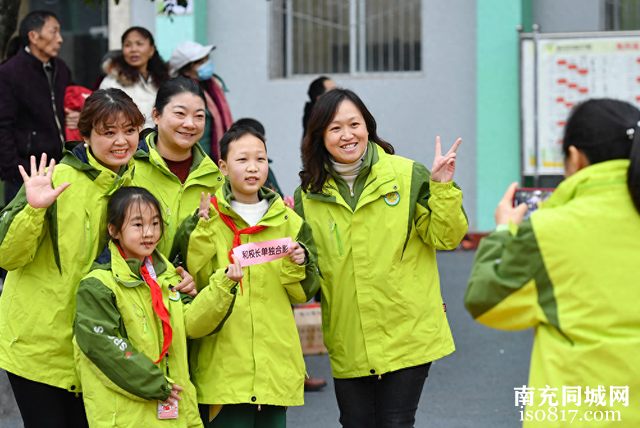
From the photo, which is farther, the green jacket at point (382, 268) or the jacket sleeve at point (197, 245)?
the green jacket at point (382, 268)

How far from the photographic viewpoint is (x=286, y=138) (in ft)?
30.8

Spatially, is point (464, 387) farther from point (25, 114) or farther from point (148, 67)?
point (25, 114)

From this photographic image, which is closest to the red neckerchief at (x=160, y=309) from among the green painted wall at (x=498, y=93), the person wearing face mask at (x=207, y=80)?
the person wearing face mask at (x=207, y=80)

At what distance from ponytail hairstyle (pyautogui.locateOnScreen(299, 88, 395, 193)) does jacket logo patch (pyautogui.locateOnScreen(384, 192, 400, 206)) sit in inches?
11.3

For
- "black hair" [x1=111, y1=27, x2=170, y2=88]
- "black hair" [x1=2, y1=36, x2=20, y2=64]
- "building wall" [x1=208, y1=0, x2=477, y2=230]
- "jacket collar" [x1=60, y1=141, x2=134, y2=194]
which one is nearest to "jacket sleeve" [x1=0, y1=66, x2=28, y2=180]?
"black hair" [x1=2, y1=36, x2=20, y2=64]

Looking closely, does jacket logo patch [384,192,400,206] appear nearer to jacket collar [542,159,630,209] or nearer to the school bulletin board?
jacket collar [542,159,630,209]

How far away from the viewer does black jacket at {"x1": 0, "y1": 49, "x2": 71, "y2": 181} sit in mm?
5527

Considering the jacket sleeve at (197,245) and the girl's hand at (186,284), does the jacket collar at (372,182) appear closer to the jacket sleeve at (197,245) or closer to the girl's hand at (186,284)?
the jacket sleeve at (197,245)

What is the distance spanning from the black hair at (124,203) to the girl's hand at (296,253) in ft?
1.84

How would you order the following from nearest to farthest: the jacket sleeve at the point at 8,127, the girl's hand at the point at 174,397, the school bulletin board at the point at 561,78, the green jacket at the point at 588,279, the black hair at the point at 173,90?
the green jacket at the point at 588,279 < the girl's hand at the point at 174,397 < the black hair at the point at 173,90 < the jacket sleeve at the point at 8,127 < the school bulletin board at the point at 561,78

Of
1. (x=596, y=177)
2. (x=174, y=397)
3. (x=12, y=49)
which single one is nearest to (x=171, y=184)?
(x=174, y=397)

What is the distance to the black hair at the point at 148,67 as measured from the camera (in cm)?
589

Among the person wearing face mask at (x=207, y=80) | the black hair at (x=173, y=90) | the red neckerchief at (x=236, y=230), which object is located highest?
the person wearing face mask at (x=207, y=80)

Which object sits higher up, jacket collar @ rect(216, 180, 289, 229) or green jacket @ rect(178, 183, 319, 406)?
jacket collar @ rect(216, 180, 289, 229)
